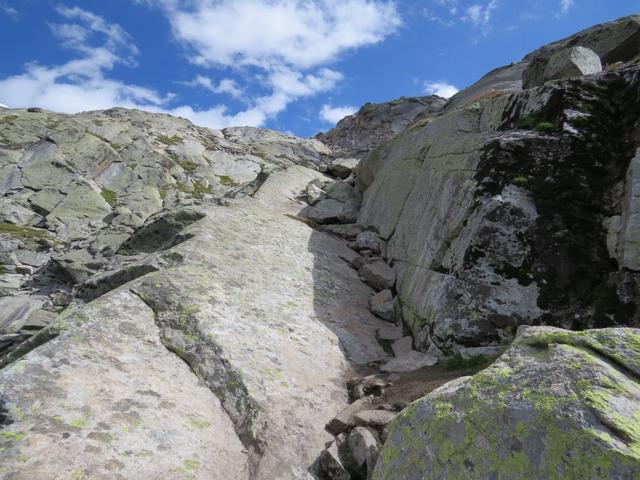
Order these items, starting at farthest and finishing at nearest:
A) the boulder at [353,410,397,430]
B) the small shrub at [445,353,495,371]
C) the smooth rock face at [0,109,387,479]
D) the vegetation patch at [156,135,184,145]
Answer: the vegetation patch at [156,135,184,145]
the small shrub at [445,353,495,371]
the boulder at [353,410,397,430]
the smooth rock face at [0,109,387,479]

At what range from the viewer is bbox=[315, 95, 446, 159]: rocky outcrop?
11625 centimetres

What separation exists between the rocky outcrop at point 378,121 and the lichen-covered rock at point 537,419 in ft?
354

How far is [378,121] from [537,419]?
120671mm

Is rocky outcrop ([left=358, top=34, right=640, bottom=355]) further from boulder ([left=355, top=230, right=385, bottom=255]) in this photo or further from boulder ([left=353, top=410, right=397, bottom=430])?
boulder ([left=355, top=230, right=385, bottom=255])

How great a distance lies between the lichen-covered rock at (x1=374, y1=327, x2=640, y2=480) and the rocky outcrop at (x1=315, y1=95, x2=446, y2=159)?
108 metres

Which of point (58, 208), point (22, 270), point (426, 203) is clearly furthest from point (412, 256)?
point (58, 208)

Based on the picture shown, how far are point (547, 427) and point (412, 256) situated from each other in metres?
13.4

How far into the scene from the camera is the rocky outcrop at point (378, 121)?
381ft

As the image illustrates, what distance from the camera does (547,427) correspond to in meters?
5.64

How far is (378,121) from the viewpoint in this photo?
4727 inches

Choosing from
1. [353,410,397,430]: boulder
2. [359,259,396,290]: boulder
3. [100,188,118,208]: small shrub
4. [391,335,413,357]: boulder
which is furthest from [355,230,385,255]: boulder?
[100,188,118,208]: small shrub

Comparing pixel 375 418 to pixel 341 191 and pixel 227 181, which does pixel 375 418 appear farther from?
pixel 227 181

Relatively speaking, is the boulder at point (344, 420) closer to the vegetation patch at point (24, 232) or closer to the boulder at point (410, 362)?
the boulder at point (410, 362)

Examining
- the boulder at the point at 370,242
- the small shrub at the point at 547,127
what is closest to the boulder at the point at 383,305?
the boulder at the point at 370,242
